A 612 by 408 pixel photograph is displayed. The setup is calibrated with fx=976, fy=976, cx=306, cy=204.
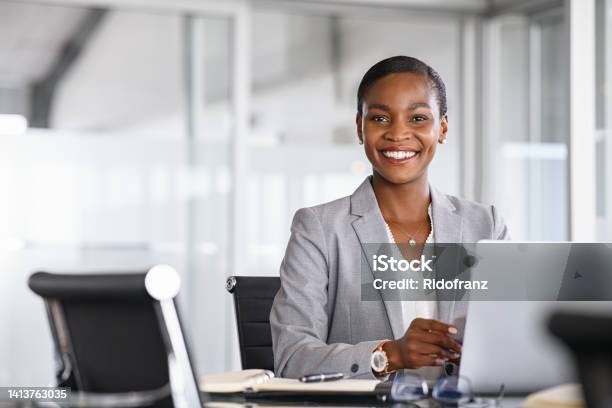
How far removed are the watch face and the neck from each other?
0.57m

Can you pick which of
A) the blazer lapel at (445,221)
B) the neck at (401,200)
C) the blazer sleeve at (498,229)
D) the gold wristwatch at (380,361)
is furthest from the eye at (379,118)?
the gold wristwatch at (380,361)

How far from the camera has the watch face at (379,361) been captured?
2227 millimetres

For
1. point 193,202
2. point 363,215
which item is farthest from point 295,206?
point 363,215

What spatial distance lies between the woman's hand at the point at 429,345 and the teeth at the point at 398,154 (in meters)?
0.64

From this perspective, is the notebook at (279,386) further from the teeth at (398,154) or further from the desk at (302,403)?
the teeth at (398,154)

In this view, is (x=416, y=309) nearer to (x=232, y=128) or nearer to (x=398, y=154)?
(x=398, y=154)

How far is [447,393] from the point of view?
194 cm

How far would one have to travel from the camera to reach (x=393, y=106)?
263cm

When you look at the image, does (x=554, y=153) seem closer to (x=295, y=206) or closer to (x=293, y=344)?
(x=295, y=206)

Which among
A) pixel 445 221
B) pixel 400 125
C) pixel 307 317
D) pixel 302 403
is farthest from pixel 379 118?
pixel 302 403

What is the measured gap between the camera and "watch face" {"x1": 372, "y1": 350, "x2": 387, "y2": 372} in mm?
2227

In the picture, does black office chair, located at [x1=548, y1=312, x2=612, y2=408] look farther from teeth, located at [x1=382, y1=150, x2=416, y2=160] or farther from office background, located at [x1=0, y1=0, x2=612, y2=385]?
office background, located at [x1=0, y1=0, x2=612, y2=385]

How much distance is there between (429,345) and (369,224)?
62cm

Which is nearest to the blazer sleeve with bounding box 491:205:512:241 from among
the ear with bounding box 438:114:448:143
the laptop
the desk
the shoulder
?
the shoulder
